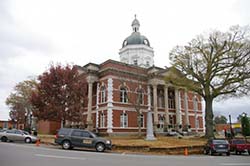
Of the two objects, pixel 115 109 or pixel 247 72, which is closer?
pixel 247 72

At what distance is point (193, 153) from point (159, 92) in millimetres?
22889

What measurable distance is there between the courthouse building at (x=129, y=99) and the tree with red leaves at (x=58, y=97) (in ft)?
20.2

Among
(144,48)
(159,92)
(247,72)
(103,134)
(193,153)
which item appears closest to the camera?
(193,153)

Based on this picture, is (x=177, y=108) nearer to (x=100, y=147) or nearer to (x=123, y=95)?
(x=123, y=95)

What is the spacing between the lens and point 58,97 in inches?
1222

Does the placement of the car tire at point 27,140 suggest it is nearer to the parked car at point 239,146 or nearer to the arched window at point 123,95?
the arched window at point 123,95

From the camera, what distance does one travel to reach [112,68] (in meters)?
38.0

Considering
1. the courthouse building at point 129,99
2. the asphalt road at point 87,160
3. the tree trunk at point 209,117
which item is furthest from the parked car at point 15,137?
the tree trunk at point 209,117

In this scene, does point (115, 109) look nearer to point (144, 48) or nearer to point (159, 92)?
point (159, 92)

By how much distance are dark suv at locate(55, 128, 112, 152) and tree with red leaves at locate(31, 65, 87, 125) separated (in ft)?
32.7

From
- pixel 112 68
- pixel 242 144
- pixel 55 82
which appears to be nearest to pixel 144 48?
pixel 112 68

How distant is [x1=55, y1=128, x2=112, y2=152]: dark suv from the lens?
20219 mm

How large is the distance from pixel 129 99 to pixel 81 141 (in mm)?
17601

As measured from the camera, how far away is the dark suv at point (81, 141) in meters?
20.2
